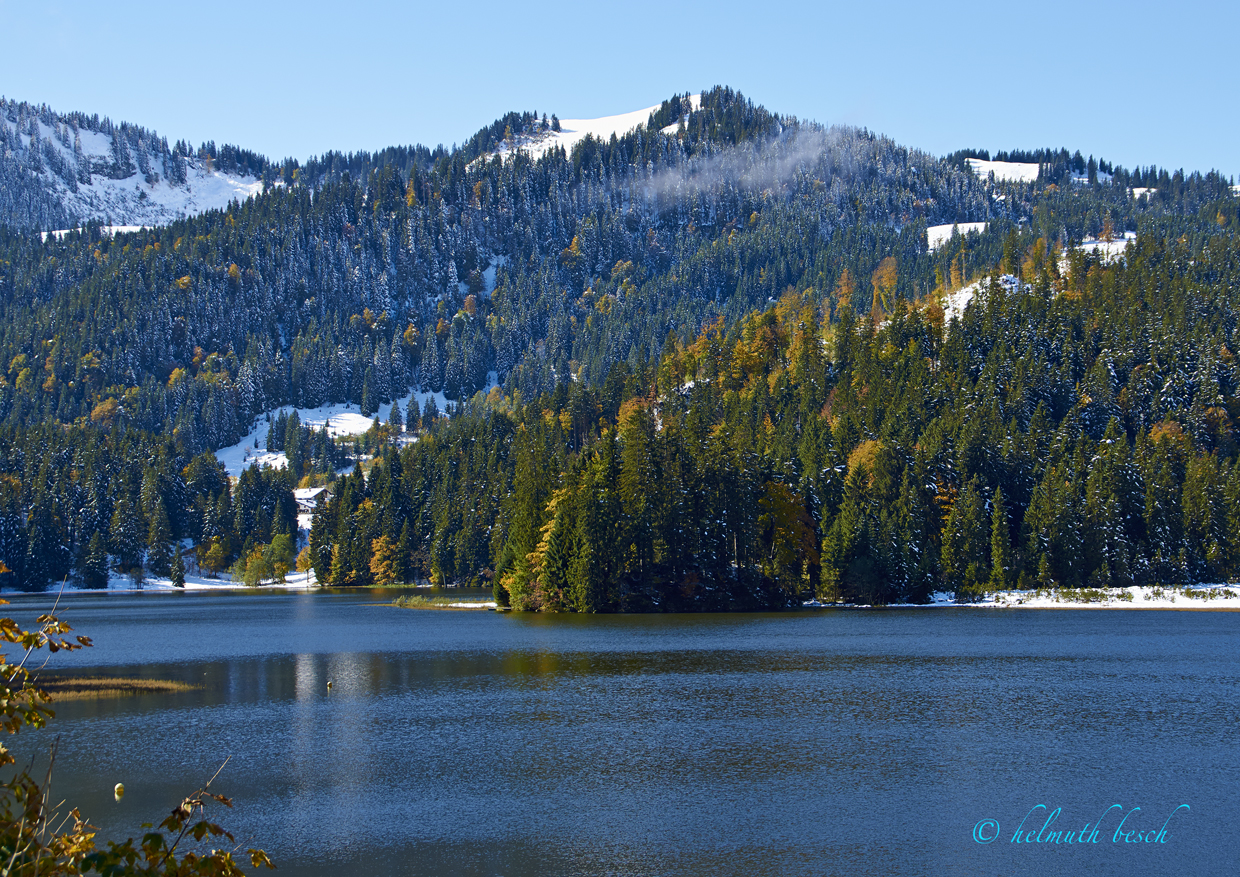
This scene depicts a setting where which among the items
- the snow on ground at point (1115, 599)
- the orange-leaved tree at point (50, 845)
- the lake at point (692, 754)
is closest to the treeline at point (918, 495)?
the snow on ground at point (1115, 599)

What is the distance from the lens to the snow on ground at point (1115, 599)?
11684 centimetres

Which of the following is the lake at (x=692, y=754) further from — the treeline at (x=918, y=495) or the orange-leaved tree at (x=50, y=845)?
the treeline at (x=918, y=495)

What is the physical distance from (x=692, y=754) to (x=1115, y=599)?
94276 mm

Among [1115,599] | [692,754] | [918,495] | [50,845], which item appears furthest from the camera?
[918,495]

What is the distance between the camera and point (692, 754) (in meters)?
42.7

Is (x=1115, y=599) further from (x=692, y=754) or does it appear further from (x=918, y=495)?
(x=692, y=754)

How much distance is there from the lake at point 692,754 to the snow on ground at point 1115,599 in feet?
116

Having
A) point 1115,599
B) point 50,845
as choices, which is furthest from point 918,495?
point 50,845

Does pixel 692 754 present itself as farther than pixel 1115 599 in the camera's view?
No

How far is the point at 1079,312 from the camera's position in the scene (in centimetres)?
Result: 18988

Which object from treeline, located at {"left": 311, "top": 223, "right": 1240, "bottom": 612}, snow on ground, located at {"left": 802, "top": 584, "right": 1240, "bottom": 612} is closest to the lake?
→ treeline, located at {"left": 311, "top": 223, "right": 1240, "bottom": 612}

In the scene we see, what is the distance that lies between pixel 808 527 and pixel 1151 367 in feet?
255

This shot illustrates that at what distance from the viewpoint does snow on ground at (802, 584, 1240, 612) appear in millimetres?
116838

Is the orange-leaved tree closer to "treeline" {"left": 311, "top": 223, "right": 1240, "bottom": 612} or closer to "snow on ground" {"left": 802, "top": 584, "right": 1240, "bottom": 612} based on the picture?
"treeline" {"left": 311, "top": 223, "right": 1240, "bottom": 612}
